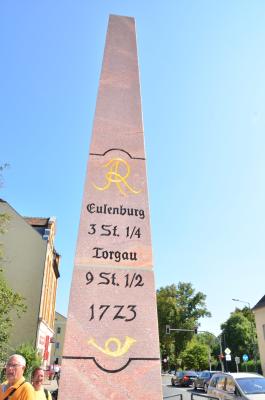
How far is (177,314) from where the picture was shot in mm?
53312

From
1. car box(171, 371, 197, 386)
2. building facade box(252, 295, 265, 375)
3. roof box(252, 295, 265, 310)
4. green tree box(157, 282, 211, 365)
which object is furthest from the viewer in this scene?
green tree box(157, 282, 211, 365)

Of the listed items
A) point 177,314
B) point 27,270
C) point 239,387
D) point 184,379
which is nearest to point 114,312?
point 239,387

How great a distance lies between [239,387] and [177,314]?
152 ft

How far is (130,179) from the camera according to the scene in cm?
499

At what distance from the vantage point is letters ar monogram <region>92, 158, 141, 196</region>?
16.0 ft

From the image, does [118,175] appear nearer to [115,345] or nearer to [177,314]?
[115,345]

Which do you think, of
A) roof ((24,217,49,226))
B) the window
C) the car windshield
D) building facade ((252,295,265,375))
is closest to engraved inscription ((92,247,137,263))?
the car windshield

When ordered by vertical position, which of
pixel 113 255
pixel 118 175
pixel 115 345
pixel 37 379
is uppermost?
pixel 118 175

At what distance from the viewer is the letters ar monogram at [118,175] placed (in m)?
4.88

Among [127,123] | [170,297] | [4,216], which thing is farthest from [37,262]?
[170,297]

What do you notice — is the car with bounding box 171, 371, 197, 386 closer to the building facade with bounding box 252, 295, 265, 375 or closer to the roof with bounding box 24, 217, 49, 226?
the building facade with bounding box 252, 295, 265, 375

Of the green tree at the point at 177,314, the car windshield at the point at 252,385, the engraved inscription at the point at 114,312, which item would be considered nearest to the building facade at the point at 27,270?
the car windshield at the point at 252,385

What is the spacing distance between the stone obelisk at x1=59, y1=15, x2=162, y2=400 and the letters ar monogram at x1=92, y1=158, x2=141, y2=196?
1cm

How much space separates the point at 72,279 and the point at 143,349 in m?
1.10
